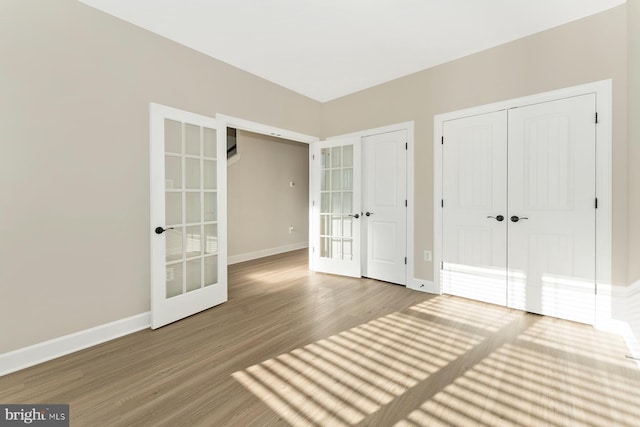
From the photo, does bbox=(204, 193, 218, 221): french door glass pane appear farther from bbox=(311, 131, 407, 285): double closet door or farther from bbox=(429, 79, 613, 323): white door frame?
bbox=(429, 79, 613, 323): white door frame

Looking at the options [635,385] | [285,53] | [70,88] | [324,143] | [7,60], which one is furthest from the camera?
[324,143]

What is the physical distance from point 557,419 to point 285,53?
3.79m

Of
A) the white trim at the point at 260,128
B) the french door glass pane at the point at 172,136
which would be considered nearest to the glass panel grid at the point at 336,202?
the white trim at the point at 260,128

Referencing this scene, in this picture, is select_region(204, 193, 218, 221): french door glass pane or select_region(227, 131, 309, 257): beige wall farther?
select_region(227, 131, 309, 257): beige wall

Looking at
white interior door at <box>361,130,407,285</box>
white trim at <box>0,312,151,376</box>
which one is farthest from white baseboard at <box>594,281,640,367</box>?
white trim at <box>0,312,151,376</box>

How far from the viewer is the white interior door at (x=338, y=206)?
13.9 feet

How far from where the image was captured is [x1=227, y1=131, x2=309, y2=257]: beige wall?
5480 millimetres

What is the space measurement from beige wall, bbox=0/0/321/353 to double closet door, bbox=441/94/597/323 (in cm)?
329

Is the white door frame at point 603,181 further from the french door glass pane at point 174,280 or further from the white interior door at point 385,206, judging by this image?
the french door glass pane at point 174,280

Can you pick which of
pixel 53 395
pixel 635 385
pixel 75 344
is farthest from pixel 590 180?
pixel 75 344

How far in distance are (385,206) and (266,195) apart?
3018 mm

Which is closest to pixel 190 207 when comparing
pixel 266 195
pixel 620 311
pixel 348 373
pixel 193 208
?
pixel 193 208

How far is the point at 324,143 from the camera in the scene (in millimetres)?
4516

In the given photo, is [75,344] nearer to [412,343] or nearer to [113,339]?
[113,339]
